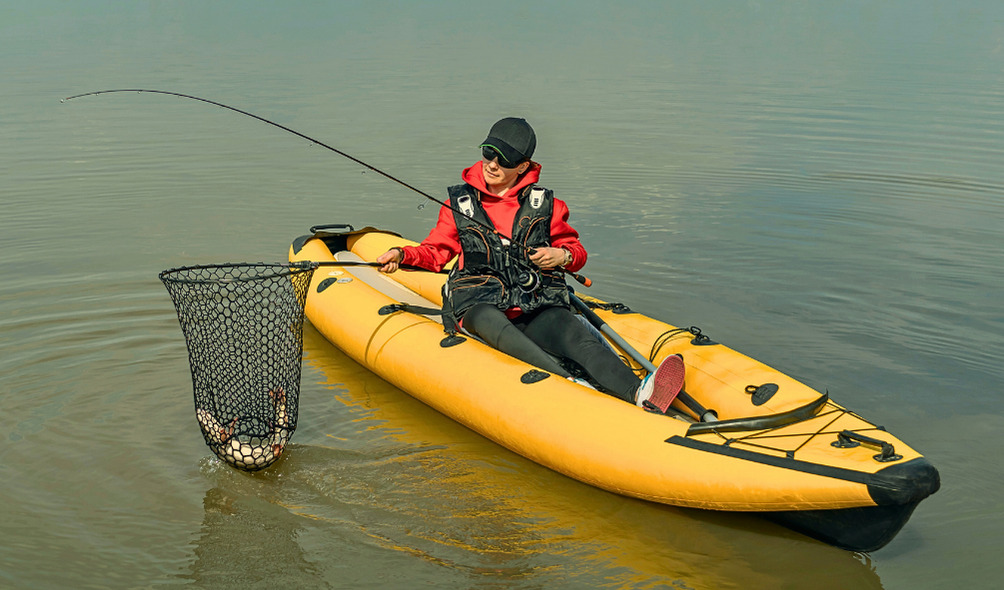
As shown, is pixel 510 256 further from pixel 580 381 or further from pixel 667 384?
pixel 667 384

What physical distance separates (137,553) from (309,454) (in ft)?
3.31

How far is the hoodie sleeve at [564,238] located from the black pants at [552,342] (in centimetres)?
27

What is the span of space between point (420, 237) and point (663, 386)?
15.0 feet

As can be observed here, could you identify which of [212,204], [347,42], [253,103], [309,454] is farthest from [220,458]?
[347,42]

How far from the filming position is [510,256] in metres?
4.85

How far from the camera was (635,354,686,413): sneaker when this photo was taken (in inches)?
165

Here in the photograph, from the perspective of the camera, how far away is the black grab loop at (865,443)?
11.4 feet

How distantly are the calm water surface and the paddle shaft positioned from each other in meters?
0.58

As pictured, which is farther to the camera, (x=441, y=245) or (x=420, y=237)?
(x=420, y=237)

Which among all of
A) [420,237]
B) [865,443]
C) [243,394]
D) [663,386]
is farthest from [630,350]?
[420,237]

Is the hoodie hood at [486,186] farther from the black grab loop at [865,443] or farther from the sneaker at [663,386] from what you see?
the black grab loop at [865,443]

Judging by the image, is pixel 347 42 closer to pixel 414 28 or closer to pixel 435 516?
pixel 414 28

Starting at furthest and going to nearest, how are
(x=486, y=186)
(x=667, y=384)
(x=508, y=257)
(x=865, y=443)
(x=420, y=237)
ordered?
(x=420, y=237) < (x=486, y=186) < (x=508, y=257) < (x=667, y=384) < (x=865, y=443)

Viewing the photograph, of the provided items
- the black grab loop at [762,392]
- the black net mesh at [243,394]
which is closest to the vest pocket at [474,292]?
the black net mesh at [243,394]
